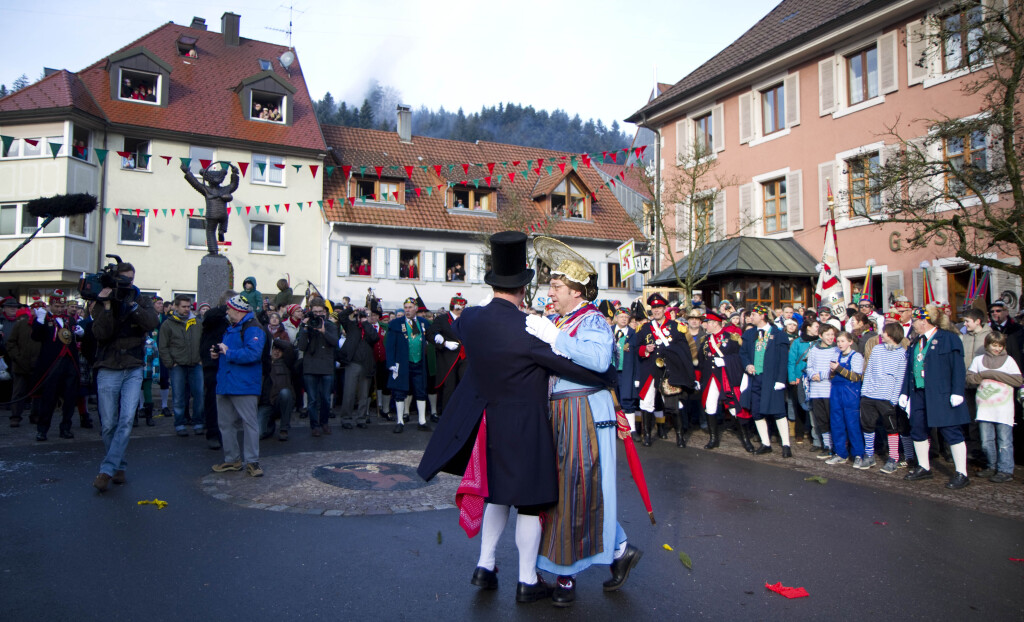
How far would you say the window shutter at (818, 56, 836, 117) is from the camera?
2255 cm

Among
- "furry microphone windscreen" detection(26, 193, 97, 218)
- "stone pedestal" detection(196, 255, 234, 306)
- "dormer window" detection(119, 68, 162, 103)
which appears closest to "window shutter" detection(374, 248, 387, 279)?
"dormer window" detection(119, 68, 162, 103)

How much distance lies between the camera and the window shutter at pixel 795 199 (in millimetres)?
23547

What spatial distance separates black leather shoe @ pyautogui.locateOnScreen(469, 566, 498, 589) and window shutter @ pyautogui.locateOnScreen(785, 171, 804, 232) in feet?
71.2

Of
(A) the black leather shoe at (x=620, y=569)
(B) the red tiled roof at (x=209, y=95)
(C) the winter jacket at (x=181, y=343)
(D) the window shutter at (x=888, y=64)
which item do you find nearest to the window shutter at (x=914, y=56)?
(D) the window shutter at (x=888, y=64)

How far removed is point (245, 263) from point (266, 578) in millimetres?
28420

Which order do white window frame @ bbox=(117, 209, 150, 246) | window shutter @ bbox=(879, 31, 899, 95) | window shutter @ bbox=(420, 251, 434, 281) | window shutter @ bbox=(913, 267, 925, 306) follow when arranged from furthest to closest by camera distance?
window shutter @ bbox=(420, 251, 434, 281) < white window frame @ bbox=(117, 209, 150, 246) < window shutter @ bbox=(879, 31, 899, 95) < window shutter @ bbox=(913, 267, 925, 306)

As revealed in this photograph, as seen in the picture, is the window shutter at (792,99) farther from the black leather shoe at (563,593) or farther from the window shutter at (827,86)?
the black leather shoe at (563,593)

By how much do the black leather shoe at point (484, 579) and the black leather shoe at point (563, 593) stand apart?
39cm

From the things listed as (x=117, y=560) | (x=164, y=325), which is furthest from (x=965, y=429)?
(x=164, y=325)

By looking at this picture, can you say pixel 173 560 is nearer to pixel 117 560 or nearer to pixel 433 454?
pixel 117 560

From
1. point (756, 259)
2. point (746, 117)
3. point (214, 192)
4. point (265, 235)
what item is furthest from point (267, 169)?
point (756, 259)

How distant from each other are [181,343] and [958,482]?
33.3ft

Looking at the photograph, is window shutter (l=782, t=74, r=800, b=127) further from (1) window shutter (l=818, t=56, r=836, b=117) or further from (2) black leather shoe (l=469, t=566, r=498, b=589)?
(2) black leather shoe (l=469, t=566, r=498, b=589)

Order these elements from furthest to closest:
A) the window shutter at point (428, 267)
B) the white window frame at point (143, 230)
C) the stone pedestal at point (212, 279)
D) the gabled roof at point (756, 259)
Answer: the window shutter at point (428, 267) < the white window frame at point (143, 230) < the gabled roof at point (756, 259) < the stone pedestal at point (212, 279)
